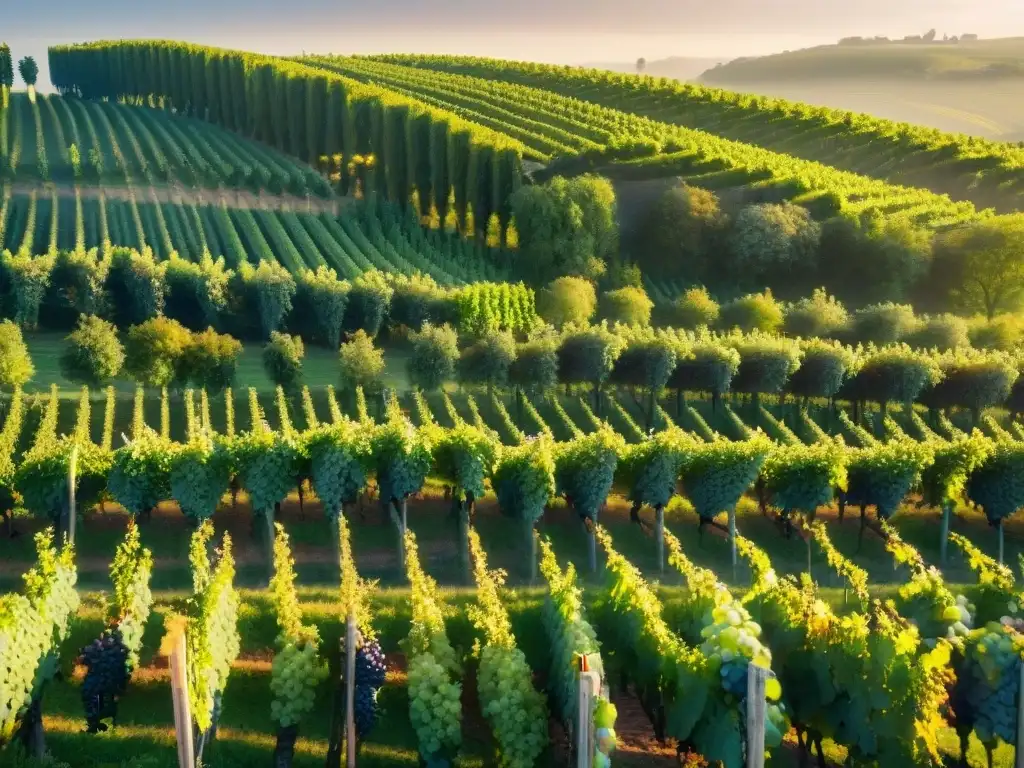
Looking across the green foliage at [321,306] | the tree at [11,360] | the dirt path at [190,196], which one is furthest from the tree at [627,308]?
the tree at [11,360]

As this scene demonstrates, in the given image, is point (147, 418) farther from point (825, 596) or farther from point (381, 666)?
point (825, 596)

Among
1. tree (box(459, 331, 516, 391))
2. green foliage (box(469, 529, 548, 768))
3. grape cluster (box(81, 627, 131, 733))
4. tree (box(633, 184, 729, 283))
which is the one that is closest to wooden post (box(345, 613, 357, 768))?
green foliage (box(469, 529, 548, 768))

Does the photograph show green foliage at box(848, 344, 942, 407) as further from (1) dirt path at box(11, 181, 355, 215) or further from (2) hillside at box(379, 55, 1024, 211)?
(1) dirt path at box(11, 181, 355, 215)

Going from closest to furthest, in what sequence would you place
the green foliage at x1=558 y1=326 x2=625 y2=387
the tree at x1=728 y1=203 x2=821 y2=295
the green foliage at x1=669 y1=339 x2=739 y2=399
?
the green foliage at x1=669 y1=339 x2=739 y2=399 < the green foliage at x1=558 y1=326 x2=625 y2=387 < the tree at x1=728 y1=203 x2=821 y2=295

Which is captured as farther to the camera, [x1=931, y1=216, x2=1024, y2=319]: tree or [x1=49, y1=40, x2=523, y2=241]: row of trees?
[x1=49, y1=40, x2=523, y2=241]: row of trees

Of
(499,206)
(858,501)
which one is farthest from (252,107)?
(858,501)
